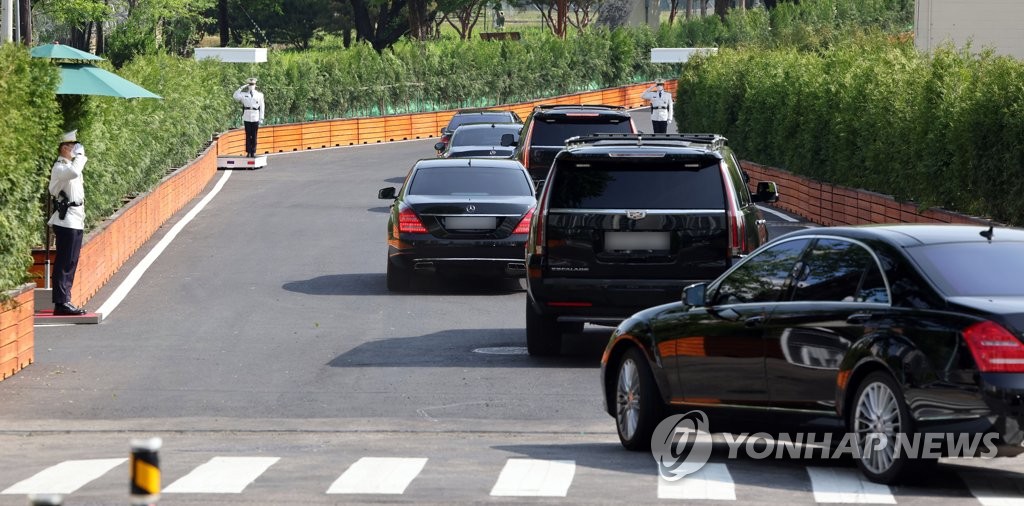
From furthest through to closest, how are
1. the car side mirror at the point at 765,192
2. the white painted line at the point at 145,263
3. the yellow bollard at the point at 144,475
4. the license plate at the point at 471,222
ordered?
1. the license plate at the point at 471,222
2. the white painted line at the point at 145,263
3. the car side mirror at the point at 765,192
4. the yellow bollard at the point at 144,475

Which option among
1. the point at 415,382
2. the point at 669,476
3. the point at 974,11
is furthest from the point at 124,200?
the point at 974,11

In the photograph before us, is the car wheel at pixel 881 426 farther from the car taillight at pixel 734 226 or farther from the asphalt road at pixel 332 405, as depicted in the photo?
the car taillight at pixel 734 226

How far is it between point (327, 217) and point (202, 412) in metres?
17.4

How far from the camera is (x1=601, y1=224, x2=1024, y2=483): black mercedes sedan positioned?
811cm

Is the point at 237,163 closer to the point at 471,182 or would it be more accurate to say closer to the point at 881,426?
the point at 471,182

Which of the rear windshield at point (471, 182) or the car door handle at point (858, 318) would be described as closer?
the car door handle at point (858, 318)

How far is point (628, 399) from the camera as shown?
416 inches

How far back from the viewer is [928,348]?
8250mm

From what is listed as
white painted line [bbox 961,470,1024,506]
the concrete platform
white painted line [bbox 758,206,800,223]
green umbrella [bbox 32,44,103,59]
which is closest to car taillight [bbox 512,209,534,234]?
green umbrella [bbox 32,44,103,59]

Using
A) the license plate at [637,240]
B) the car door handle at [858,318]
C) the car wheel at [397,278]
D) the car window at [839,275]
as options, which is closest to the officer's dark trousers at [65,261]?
the car wheel at [397,278]

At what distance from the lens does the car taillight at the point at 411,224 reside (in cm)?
1942

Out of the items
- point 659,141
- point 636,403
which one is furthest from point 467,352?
point 636,403

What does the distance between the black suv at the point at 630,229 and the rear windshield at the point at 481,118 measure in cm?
2475

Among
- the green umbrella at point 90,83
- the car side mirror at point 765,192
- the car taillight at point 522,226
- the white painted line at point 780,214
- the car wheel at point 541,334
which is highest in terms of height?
the green umbrella at point 90,83
